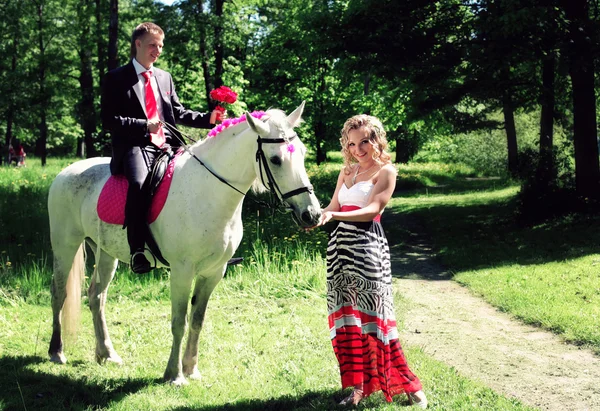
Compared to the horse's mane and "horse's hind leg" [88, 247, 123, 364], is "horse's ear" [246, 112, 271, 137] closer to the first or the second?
the horse's mane

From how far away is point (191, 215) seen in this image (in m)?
4.78

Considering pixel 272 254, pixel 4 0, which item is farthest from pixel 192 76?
pixel 272 254

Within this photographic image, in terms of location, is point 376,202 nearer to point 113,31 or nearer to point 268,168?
point 268,168

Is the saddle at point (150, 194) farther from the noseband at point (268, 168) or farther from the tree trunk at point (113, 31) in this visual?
the tree trunk at point (113, 31)

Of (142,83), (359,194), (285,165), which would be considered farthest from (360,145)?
(142,83)

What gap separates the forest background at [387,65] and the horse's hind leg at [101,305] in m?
5.05

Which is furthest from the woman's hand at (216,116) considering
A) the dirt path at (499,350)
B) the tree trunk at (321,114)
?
the tree trunk at (321,114)

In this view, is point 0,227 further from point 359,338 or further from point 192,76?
point 192,76

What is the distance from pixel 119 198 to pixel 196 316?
130cm

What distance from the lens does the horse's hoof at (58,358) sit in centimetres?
573

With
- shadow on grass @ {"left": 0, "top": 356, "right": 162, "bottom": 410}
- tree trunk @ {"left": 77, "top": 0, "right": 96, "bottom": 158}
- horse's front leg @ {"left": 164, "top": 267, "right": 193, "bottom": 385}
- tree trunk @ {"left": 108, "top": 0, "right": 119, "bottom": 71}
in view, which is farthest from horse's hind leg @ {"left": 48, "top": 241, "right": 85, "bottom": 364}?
tree trunk @ {"left": 77, "top": 0, "right": 96, "bottom": 158}

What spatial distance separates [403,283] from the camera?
9508 millimetres

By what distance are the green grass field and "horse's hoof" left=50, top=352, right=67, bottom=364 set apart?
0.37 feet

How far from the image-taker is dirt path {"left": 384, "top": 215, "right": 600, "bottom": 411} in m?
5.08
